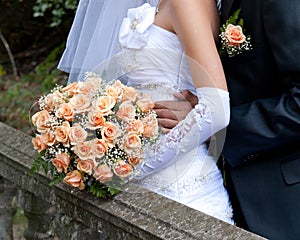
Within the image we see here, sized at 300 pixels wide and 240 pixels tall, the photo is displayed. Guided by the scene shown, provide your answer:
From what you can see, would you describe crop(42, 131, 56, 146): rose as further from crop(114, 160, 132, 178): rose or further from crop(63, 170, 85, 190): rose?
crop(114, 160, 132, 178): rose

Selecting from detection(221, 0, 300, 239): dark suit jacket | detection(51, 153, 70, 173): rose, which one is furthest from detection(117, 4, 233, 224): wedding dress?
detection(51, 153, 70, 173): rose

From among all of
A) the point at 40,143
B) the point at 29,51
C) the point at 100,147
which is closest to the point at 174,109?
the point at 100,147

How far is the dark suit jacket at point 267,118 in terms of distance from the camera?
7.93ft

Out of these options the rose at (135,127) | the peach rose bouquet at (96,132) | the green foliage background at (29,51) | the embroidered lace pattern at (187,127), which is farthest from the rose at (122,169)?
the green foliage background at (29,51)

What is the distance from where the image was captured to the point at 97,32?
3.09 metres

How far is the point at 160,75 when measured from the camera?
2.74m

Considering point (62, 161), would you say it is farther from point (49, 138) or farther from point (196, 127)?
point (196, 127)

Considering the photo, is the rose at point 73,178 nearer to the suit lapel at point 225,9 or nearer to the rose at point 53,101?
the rose at point 53,101

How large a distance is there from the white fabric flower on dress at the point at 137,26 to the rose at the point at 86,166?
54 centimetres

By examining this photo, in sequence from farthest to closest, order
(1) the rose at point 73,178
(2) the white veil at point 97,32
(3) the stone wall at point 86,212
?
(2) the white veil at point 97,32 < (1) the rose at point 73,178 < (3) the stone wall at point 86,212

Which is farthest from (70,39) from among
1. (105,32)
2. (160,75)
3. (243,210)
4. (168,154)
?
(243,210)

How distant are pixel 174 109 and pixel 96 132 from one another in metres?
0.38

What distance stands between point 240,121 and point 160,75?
383 mm

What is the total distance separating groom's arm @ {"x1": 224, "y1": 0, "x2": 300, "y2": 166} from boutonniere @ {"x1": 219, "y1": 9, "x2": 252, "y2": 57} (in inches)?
4.1
